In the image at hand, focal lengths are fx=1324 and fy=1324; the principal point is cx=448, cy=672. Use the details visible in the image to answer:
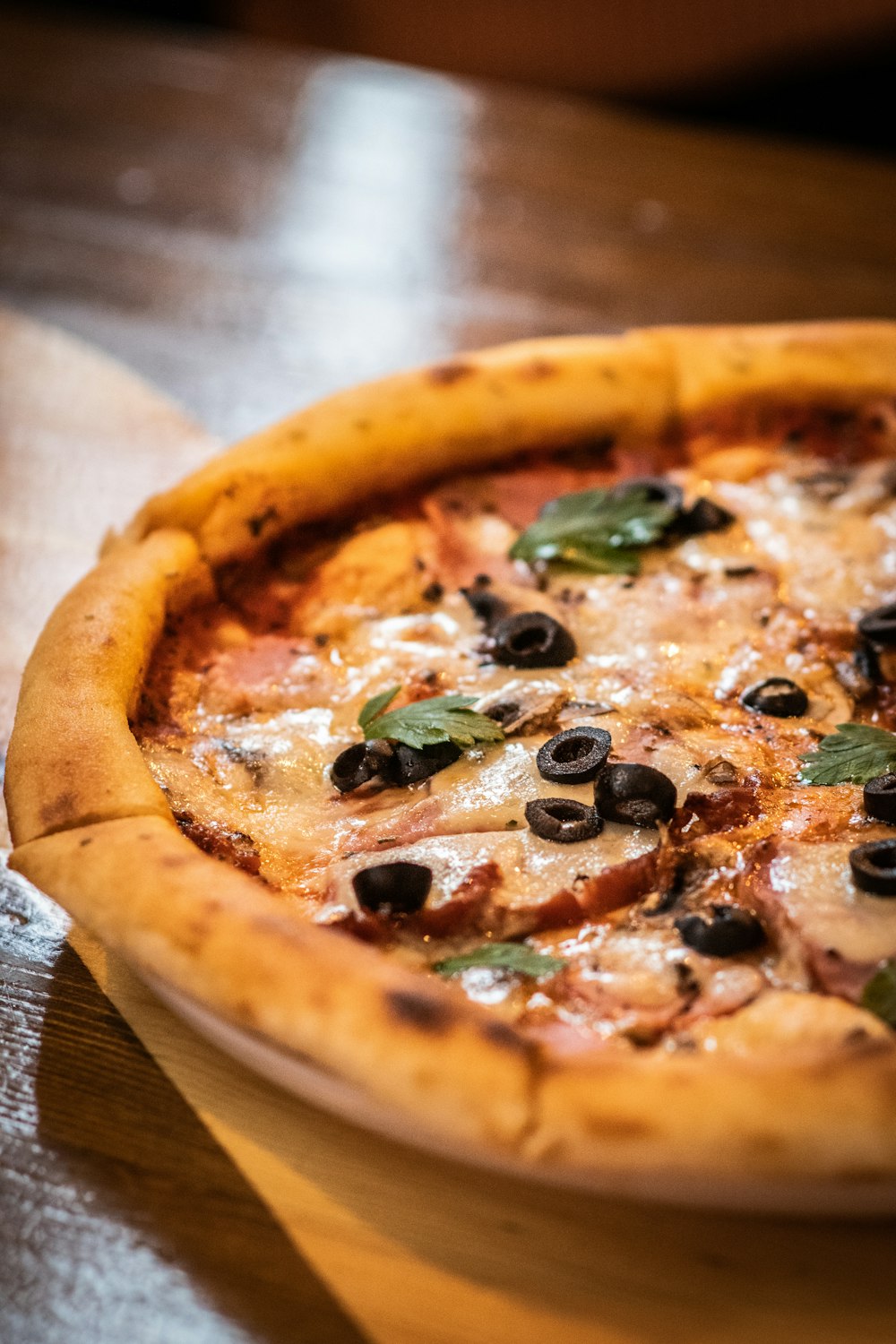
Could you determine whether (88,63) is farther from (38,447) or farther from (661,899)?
(661,899)

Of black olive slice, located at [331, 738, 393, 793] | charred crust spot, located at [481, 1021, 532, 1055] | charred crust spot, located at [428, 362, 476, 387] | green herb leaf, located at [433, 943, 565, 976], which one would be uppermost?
charred crust spot, located at [428, 362, 476, 387]

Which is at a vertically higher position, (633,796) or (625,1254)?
(633,796)

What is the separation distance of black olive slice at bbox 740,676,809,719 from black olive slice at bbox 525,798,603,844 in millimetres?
471

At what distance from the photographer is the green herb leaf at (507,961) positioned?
188 cm

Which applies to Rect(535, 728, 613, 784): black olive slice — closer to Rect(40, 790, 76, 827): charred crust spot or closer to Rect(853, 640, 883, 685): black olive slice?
Rect(853, 640, 883, 685): black olive slice

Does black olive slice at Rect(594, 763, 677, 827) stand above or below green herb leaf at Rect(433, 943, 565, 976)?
above

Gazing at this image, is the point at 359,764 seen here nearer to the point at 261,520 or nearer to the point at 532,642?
the point at 532,642

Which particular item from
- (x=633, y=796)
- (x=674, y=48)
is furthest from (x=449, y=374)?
(x=674, y=48)

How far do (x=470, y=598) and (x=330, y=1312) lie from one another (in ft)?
4.57

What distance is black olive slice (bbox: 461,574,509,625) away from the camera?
2615mm

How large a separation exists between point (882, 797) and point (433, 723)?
2.42 feet

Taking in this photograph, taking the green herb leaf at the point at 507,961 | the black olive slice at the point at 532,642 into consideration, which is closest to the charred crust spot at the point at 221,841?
the green herb leaf at the point at 507,961

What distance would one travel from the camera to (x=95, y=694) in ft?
7.33

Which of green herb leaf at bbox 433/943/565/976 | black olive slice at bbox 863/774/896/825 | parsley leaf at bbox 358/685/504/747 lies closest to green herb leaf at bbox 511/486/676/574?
parsley leaf at bbox 358/685/504/747
